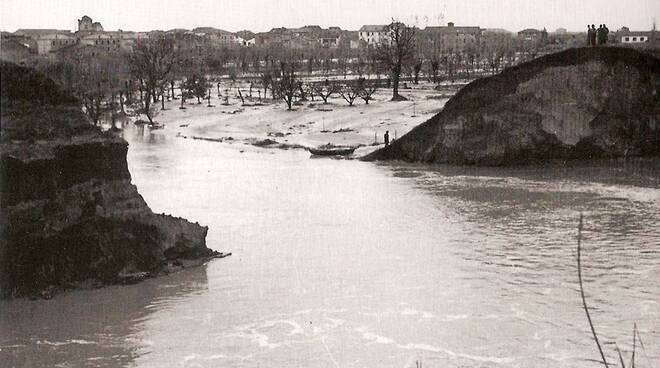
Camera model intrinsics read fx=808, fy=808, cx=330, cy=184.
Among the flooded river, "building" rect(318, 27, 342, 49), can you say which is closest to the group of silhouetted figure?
the flooded river

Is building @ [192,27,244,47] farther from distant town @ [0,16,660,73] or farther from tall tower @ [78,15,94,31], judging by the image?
tall tower @ [78,15,94,31]

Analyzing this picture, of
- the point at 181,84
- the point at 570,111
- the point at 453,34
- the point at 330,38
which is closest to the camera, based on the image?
the point at 570,111

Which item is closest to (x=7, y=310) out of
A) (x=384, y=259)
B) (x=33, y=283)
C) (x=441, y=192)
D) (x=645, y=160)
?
(x=33, y=283)

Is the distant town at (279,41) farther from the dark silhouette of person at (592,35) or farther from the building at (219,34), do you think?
the dark silhouette of person at (592,35)

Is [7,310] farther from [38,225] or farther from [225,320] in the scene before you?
[225,320]

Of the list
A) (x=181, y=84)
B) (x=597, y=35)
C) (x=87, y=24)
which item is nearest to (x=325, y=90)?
(x=181, y=84)

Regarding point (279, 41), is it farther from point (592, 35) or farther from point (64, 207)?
point (64, 207)

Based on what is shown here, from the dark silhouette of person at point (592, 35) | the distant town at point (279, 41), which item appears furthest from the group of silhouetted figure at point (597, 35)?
the distant town at point (279, 41)
